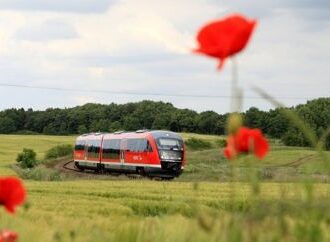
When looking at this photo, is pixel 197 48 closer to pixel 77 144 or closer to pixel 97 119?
pixel 77 144

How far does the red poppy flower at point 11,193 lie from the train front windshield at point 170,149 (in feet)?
117

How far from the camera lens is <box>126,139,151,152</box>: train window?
3875 centimetres

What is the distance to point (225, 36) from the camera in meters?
2.25

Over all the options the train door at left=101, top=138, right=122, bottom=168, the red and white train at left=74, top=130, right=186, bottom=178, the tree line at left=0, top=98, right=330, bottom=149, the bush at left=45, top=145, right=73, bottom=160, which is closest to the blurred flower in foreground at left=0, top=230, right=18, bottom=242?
the red and white train at left=74, top=130, right=186, bottom=178

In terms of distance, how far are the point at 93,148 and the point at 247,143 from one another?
47.0 meters

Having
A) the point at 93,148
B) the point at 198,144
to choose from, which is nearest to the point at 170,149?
the point at 93,148

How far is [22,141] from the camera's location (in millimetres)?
94625

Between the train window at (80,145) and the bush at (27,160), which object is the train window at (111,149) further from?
the bush at (27,160)

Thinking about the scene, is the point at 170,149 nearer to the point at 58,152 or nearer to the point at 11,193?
the point at 58,152

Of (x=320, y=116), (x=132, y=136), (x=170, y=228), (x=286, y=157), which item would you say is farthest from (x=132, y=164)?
(x=320, y=116)

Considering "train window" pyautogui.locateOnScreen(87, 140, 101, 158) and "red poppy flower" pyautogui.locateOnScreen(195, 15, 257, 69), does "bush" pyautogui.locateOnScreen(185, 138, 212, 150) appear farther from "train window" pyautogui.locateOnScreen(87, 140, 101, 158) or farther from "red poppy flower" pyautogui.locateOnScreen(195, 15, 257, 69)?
"red poppy flower" pyautogui.locateOnScreen(195, 15, 257, 69)

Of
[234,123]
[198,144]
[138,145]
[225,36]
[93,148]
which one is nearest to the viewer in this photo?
[234,123]

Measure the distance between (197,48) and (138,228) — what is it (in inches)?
32.5

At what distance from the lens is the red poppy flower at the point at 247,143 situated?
2338mm
